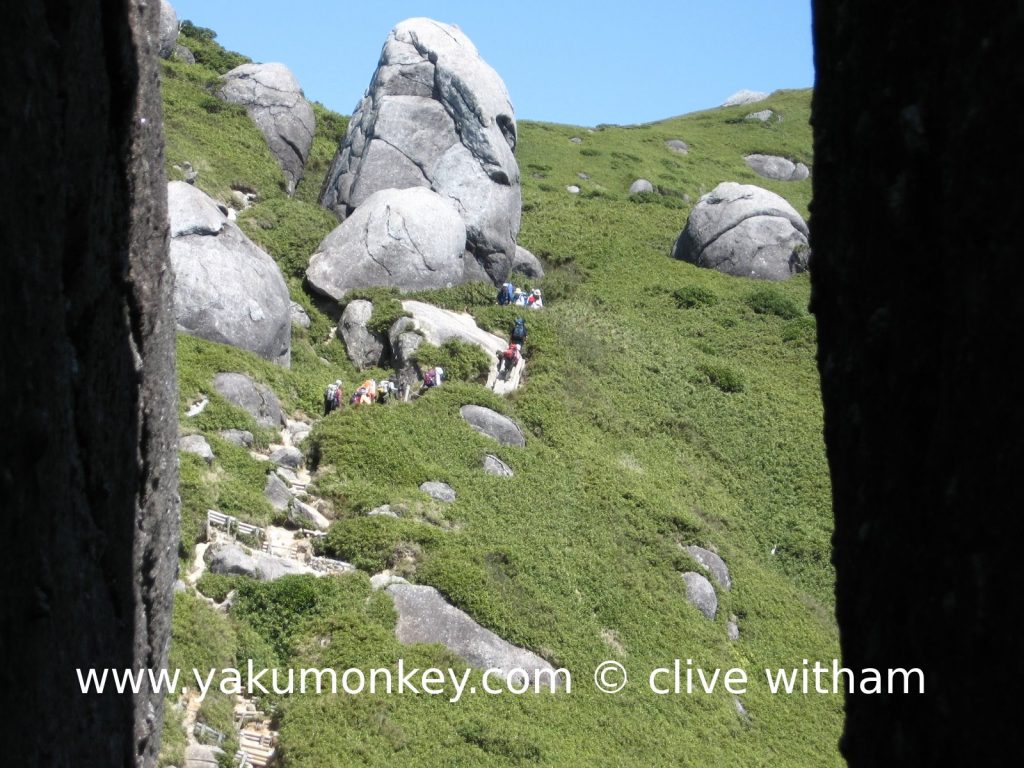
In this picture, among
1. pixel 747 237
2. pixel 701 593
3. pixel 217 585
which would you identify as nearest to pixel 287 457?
pixel 217 585

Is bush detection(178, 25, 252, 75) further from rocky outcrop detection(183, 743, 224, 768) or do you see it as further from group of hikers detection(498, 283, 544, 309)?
rocky outcrop detection(183, 743, 224, 768)

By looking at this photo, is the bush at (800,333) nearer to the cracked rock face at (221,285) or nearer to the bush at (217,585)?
the cracked rock face at (221,285)

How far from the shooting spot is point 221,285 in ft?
117

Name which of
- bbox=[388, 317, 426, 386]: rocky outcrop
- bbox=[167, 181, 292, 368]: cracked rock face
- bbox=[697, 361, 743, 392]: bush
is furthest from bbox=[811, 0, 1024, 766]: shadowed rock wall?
bbox=[697, 361, 743, 392]: bush

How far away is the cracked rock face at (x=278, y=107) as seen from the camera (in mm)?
53281

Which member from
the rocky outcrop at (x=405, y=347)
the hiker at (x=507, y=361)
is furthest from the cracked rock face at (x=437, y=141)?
the hiker at (x=507, y=361)

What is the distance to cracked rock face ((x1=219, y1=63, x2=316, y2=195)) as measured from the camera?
2098 inches

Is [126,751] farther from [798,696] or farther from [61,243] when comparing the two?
[798,696]

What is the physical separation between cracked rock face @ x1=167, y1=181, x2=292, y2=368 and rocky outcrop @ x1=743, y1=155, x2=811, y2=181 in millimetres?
56278

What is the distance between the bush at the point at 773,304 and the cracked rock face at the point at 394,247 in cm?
1397

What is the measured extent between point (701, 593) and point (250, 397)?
13.4m

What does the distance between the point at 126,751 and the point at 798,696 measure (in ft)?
67.3

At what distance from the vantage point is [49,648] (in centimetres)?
757

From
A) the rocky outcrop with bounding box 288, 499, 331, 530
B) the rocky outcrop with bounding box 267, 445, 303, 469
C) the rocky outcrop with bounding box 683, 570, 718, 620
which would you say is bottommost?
the rocky outcrop with bounding box 683, 570, 718, 620
